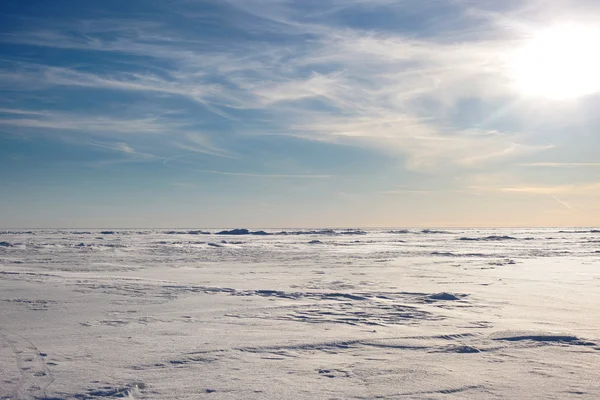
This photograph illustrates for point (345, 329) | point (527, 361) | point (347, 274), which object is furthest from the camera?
point (347, 274)

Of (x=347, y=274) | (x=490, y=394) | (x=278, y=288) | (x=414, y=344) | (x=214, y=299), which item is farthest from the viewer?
(x=347, y=274)

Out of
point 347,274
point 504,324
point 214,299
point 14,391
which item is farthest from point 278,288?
point 14,391

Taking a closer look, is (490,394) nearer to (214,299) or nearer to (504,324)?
(504,324)

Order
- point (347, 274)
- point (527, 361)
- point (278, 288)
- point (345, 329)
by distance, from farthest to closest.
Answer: point (347, 274)
point (278, 288)
point (345, 329)
point (527, 361)

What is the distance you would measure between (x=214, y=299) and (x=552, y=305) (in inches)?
238

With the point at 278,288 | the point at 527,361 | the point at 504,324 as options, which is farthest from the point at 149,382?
the point at 278,288

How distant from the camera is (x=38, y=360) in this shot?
503 centimetres

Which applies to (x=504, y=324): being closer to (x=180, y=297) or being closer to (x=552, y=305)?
(x=552, y=305)

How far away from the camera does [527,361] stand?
5.00m

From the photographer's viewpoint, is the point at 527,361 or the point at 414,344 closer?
the point at 527,361

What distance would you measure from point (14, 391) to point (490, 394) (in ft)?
13.2

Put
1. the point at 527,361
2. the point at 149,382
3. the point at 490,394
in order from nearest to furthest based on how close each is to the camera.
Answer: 1. the point at 490,394
2. the point at 149,382
3. the point at 527,361

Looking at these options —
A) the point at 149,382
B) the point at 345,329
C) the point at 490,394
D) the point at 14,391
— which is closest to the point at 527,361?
the point at 490,394

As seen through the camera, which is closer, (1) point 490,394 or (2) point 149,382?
(1) point 490,394
